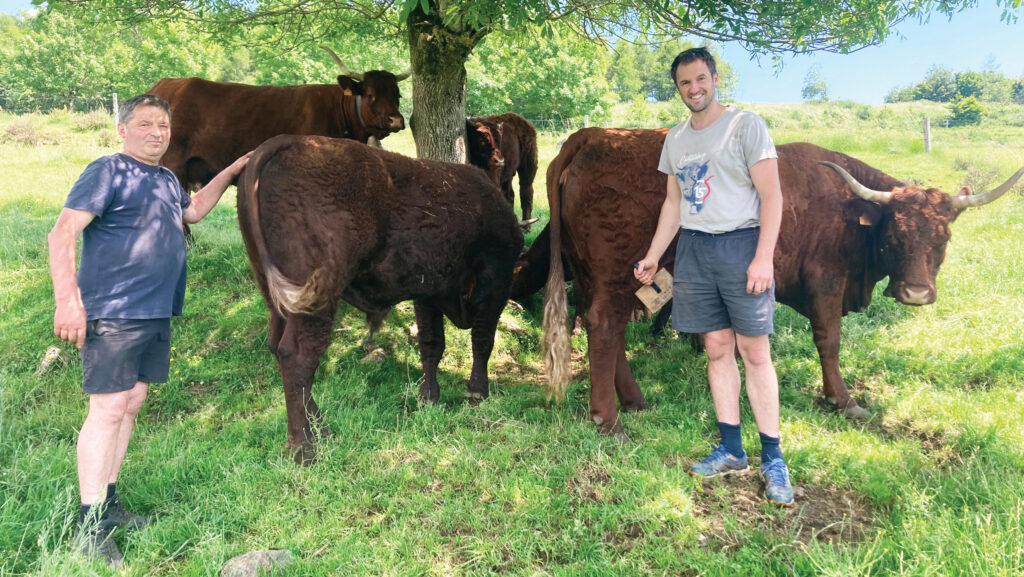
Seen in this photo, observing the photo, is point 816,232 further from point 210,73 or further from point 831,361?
point 210,73

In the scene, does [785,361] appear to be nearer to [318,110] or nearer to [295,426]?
[295,426]

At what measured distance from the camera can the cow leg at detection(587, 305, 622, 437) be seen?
161 inches

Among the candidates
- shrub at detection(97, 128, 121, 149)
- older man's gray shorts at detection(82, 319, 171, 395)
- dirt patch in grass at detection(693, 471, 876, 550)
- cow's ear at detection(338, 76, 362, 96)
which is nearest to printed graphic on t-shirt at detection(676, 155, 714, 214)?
dirt patch in grass at detection(693, 471, 876, 550)

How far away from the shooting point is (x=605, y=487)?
3.23 m

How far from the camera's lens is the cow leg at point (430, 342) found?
4848mm

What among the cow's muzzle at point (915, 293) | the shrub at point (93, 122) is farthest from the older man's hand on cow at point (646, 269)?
the shrub at point (93, 122)

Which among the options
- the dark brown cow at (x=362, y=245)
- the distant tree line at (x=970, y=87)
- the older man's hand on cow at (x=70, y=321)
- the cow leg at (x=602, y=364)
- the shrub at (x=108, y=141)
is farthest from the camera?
the distant tree line at (x=970, y=87)

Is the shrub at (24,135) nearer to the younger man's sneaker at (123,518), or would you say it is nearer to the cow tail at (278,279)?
the cow tail at (278,279)

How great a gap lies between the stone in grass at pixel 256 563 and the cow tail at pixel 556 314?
212cm

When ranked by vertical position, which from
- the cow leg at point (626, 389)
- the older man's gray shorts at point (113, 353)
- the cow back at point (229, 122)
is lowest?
the cow leg at point (626, 389)

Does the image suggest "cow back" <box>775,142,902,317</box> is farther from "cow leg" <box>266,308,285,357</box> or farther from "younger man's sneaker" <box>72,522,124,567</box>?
"younger man's sneaker" <box>72,522,124,567</box>

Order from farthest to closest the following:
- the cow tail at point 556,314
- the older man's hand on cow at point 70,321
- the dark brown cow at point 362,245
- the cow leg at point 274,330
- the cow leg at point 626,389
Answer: the cow leg at point 274,330 → the cow leg at point 626,389 → the cow tail at point 556,314 → the dark brown cow at point 362,245 → the older man's hand on cow at point 70,321

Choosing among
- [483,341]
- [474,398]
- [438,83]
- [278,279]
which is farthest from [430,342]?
[438,83]

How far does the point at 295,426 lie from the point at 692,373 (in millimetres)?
3265
